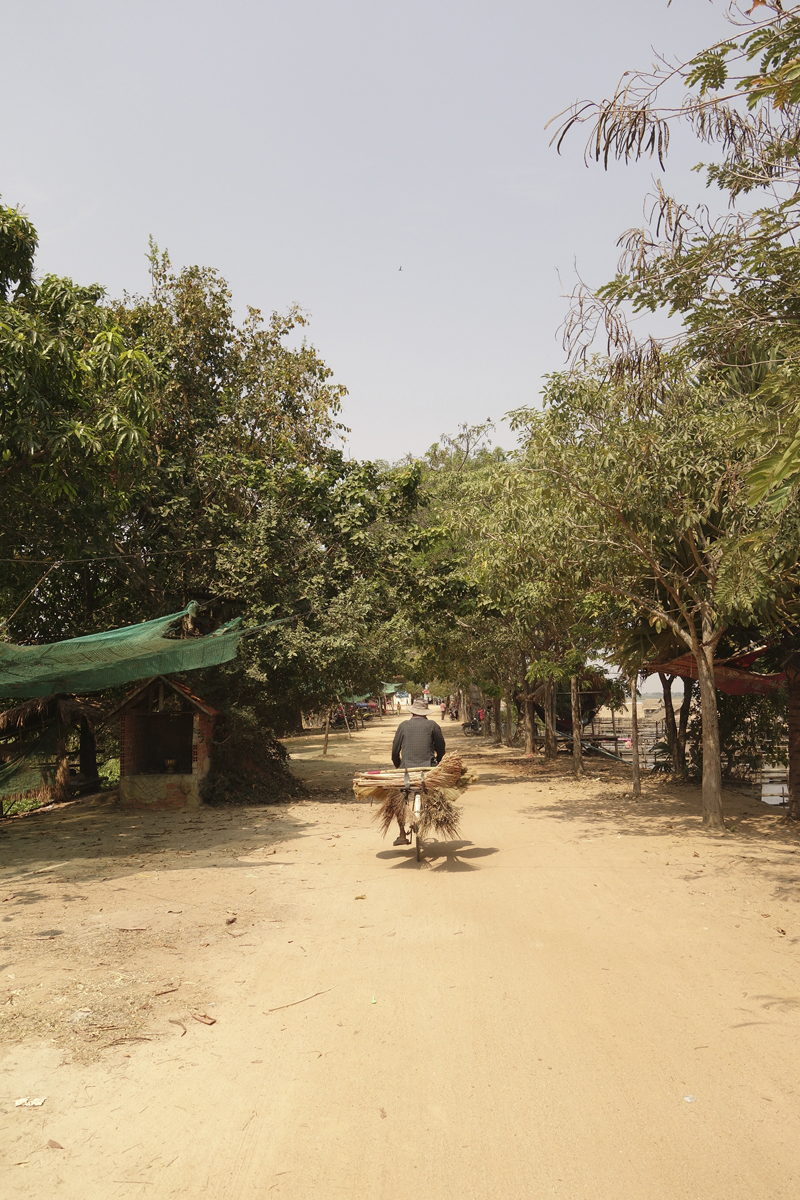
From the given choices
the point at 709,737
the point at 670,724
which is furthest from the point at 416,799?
the point at 670,724

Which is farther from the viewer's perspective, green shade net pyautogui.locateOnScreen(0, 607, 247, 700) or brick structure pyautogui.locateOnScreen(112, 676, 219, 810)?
brick structure pyautogui.locateOnScreen(112, 676, 219, 810)

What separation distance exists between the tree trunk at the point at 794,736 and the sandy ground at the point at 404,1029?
343cm

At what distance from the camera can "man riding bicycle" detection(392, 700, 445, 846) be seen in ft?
27.8

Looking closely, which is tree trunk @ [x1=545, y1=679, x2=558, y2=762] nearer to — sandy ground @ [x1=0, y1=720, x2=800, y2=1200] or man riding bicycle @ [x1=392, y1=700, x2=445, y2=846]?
man riding bicycle @ [x1=392, y1=700, x2=445, y2=846]

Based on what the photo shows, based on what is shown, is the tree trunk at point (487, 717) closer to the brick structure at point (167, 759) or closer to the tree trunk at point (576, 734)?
the tree trunk at point (576, 734)

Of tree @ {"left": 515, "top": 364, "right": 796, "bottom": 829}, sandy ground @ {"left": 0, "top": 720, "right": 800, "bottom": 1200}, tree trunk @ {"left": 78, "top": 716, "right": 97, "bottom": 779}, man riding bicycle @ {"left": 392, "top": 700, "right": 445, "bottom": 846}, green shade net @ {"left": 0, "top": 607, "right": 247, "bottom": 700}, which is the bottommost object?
sandy ground @ {"left": 0, "top": 720, "right": 800, "bottom": 1200}

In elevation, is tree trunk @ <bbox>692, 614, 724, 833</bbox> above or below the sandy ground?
above

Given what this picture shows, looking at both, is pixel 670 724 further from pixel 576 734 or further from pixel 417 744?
pixel 417 744

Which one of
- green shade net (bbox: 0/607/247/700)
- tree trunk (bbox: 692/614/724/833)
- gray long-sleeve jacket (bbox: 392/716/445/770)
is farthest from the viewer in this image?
tree trunk (bbox: 692/614/724/833)

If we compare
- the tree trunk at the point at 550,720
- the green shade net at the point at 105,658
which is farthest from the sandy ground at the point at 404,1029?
the tree trunk at the point at 550,720

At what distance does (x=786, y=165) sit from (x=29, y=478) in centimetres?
882

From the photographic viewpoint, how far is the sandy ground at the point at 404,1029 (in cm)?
294

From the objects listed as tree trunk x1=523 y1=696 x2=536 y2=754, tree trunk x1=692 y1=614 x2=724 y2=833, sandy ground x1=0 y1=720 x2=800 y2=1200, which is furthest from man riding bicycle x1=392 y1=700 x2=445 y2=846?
tree trunk x1=523 y1=696 x2=536 y2=754

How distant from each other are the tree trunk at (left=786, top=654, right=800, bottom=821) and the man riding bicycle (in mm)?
5701
